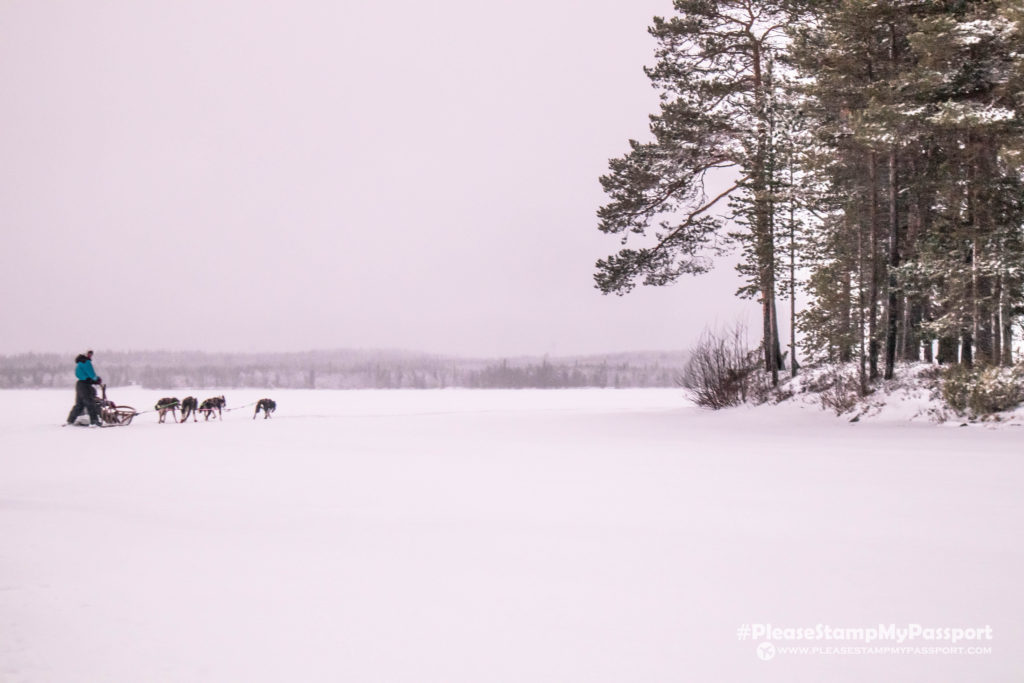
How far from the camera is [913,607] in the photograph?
13.2 feet

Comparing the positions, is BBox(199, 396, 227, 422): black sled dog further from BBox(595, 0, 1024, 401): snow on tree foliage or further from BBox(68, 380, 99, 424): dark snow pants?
BBox(595, 0, 1024, 401): snow on tree foliage

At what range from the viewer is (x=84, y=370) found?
19078mm

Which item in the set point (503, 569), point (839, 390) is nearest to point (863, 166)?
point (839, 390)

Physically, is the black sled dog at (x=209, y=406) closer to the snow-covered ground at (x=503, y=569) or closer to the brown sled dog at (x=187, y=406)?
the brown sled dog at (x=187, y=406)

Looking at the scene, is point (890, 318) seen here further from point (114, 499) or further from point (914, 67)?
point (114, 499)

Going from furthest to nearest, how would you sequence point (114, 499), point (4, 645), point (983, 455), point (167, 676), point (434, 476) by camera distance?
point (983, 455) < point (434, 476) < point (114, 499) < point (4, 645) < point (167, 676)

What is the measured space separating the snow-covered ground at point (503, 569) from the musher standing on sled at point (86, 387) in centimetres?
962

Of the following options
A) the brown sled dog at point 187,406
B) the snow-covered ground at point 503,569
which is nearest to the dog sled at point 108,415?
the brown sled dog at point 187,406

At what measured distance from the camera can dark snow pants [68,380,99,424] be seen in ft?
63.4

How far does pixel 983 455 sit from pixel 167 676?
11374mm

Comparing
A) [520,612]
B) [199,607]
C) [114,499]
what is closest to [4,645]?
[199,607]

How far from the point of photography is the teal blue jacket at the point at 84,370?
62.2 feet

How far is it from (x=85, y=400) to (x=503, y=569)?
18256 mm

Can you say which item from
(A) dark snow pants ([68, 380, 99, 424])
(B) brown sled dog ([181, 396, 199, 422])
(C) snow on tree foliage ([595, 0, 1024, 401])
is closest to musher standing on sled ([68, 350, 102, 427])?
(A) dark snow pants ([68, 380, 99, 424])
